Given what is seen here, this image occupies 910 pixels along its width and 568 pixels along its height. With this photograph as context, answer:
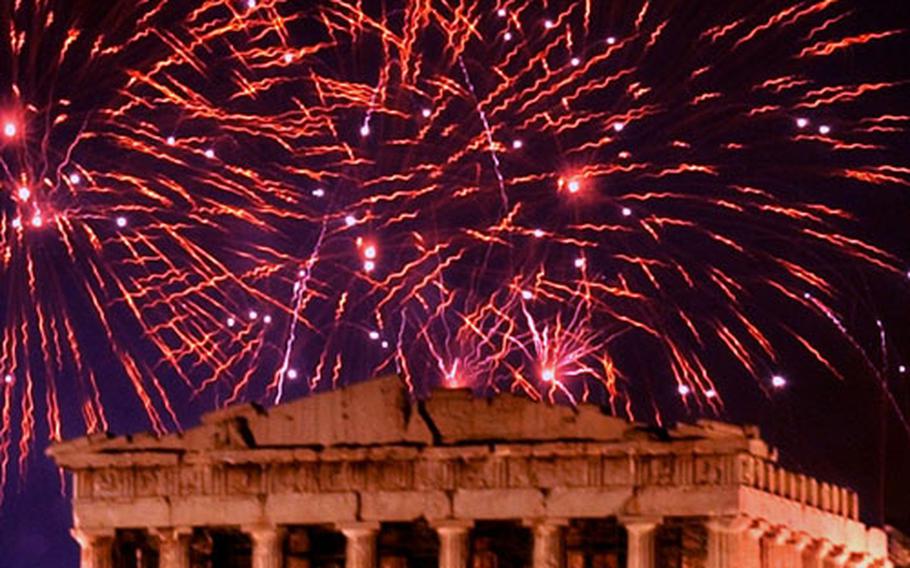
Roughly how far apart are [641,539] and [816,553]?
6.62 m

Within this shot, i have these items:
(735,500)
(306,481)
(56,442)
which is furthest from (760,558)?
(56,442)

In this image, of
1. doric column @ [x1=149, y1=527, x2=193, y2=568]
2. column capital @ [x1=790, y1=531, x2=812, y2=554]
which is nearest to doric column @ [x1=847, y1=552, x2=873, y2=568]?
column capital @ [x1=790, y1=531, x2=812, y2=554]

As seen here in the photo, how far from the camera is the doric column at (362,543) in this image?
58125mm

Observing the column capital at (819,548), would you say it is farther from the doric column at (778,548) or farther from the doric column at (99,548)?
the doric column at (99,548)

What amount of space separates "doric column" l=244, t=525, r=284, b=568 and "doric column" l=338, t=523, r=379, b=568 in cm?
114

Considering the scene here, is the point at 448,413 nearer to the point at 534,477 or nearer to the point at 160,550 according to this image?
the point at 534,477

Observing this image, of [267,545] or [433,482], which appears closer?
[433,482]

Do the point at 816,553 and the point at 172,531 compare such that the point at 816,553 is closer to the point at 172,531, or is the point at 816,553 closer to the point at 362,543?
the point at 362,543

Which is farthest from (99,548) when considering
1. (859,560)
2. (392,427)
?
(859,560)

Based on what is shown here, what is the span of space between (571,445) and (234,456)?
5368mm

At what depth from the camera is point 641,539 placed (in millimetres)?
57125

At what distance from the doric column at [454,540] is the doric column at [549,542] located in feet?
3.39

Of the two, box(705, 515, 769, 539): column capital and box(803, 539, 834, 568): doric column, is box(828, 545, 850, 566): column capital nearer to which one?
box(803, 539, 834, 568): doric column

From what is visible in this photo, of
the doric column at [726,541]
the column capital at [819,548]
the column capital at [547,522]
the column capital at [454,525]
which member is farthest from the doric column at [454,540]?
the column capital at [819,548]
